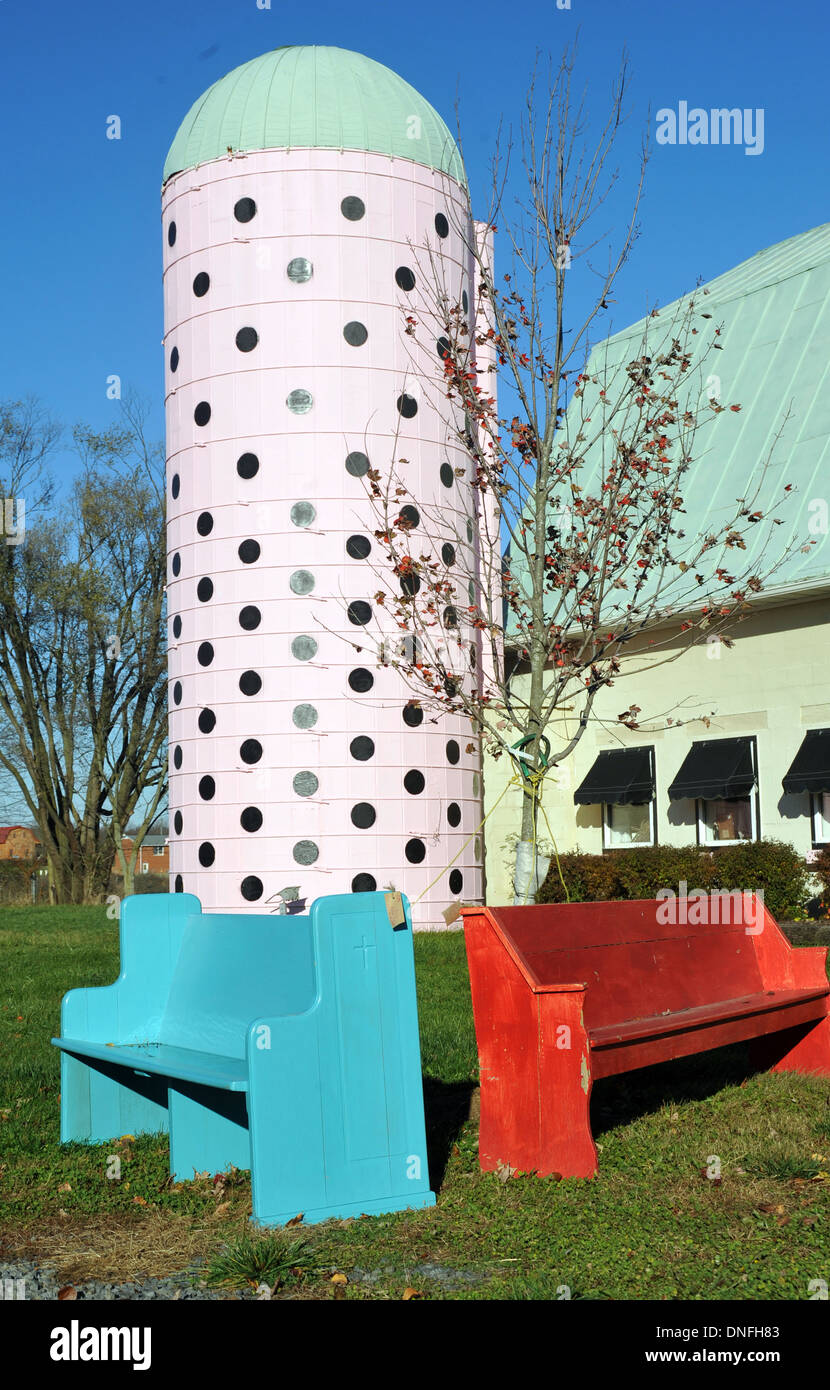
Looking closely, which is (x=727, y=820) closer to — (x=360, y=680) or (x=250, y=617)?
(x=360, y=680)

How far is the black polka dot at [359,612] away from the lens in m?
19.5

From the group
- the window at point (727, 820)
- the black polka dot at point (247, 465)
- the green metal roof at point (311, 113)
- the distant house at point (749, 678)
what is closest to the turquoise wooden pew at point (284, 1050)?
the distant house at point (749, 678)

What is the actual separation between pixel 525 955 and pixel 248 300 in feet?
50.6

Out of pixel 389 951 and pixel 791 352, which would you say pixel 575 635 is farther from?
pixel 389 951

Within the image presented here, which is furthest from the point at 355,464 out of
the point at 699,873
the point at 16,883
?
the point at 16,883

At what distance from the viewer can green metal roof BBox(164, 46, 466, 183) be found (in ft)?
66.3

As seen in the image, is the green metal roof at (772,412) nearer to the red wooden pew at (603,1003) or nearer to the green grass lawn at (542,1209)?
the red wooden pew at (603,1003)

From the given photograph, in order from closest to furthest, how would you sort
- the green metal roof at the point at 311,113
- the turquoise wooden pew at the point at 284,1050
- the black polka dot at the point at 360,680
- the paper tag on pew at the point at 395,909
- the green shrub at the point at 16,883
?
the turquoise wooden pew at the point at 284,1050 → the paper tag on pew at the point at 395,909 → the black polka dot at the point at 360,680 → the green metal roof at the point at 311,113 → the green shrub at the point at 16,883

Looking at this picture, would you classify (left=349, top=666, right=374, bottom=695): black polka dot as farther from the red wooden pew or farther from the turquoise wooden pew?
the turquoise wooden pew

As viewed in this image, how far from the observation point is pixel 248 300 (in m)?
20.0

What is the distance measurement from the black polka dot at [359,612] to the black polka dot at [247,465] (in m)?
2.47

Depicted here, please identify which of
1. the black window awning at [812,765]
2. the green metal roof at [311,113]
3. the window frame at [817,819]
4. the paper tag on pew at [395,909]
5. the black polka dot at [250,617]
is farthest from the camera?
the green metal roof at [311,113]

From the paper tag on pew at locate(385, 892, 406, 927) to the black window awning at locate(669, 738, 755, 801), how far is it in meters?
13.4
